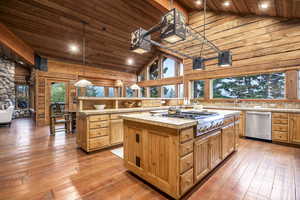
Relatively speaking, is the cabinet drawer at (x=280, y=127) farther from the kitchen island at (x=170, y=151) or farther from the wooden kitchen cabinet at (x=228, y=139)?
the kitchen island at (x=170, y=151)

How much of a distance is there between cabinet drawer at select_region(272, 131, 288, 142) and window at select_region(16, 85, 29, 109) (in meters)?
12.9

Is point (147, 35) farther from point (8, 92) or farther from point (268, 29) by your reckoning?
point (8, 92)

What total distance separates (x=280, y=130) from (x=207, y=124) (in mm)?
3240

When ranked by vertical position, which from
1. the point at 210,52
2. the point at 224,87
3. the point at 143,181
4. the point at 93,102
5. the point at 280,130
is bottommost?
the point at 143,181

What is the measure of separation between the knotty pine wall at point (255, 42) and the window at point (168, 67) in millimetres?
2192

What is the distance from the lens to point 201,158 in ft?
6.29

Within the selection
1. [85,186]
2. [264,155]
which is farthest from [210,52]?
[85,186]

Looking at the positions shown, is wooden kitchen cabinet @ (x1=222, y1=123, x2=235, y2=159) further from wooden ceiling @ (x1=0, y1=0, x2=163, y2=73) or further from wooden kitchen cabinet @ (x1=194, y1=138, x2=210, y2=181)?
wooden ceiling @ (x1=0, y1=0, x2=163, y2=73)

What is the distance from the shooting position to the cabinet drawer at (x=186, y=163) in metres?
1.59

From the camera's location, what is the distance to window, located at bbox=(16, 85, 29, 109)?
8.65 m

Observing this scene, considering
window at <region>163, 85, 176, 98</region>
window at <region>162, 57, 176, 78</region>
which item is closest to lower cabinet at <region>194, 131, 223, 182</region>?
window at <region>163, 85, 176, 98</region>

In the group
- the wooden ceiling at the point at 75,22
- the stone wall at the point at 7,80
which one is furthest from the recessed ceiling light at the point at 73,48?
the stone wall at the point at 7,80

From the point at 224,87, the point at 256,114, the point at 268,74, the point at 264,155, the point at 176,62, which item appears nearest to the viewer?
the point at 264,155

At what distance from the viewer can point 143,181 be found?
206cm
